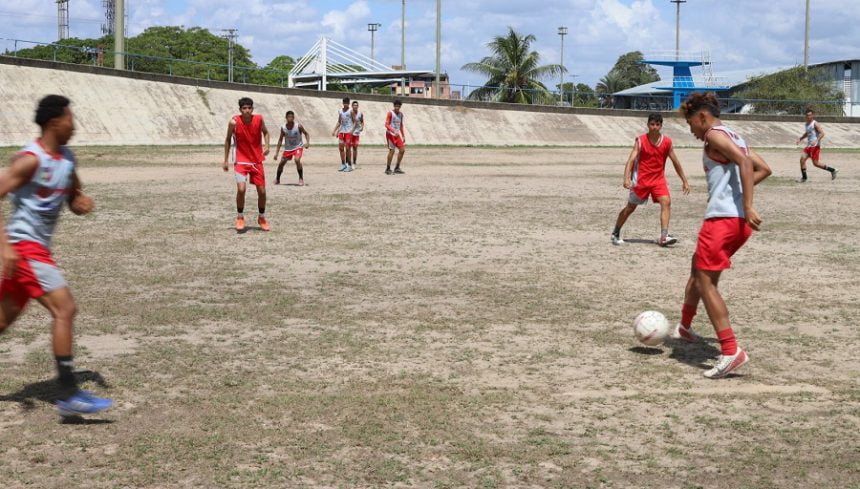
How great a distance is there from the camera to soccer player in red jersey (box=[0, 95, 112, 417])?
5762 mm

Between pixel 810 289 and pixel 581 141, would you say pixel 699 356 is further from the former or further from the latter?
pixel 581 141

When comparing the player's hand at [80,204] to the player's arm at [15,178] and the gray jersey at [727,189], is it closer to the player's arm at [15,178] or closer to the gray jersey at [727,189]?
the player's arm at [15,178]

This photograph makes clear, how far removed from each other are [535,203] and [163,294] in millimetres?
9969

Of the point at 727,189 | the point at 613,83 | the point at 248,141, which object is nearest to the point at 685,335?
the point at 727,189

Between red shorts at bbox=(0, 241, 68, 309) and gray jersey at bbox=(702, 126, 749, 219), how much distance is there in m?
4.27

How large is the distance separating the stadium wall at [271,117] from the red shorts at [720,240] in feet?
101

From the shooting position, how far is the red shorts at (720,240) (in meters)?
6.90

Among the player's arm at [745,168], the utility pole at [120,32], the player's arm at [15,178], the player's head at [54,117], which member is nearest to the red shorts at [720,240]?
the player's arm at [745,168]

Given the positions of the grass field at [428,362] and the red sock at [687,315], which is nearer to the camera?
the grass field at [428,362]

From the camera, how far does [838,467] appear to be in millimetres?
5043

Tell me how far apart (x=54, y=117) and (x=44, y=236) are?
0.71 meters

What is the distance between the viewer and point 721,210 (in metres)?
6.95

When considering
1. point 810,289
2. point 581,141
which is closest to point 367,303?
point 810,289

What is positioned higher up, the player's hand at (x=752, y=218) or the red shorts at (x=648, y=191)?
the player's hand at (x=752, y=218)
